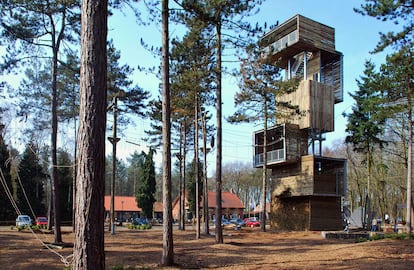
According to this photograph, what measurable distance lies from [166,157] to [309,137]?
22176 millimetres

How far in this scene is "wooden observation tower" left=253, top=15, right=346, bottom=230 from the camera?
101 ft

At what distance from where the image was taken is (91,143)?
5508mm

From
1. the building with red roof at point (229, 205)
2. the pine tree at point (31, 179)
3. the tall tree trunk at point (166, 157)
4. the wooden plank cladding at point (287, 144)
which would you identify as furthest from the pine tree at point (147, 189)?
the tall tree trunk at point (166, 157)

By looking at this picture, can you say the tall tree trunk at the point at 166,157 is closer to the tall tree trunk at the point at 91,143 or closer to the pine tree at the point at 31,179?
the tall tree trunk at the point at 91,143

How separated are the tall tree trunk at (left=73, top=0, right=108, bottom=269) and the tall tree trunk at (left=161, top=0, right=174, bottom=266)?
20.2 feet

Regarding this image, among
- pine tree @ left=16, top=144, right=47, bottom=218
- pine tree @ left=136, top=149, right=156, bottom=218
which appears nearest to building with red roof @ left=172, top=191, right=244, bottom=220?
pine tree @ left=136, top=149, right=156, bottom=218

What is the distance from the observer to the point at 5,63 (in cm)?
1795

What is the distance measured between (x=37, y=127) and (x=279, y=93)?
17.6 meters

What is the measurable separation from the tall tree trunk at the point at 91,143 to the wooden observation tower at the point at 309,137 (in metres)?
25.4

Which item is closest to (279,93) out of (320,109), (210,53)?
(210,53)

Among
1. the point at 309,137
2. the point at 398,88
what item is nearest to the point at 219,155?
the point at 398,88

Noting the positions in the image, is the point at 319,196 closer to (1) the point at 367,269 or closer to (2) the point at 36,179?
(1) the point at 367,269

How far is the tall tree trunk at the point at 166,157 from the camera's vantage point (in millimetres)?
11506

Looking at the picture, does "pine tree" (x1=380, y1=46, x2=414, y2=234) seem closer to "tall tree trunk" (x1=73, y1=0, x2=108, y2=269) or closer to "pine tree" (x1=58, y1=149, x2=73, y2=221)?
"tall tree trunk" (x1=73, y1=0, x2=108, y2=269)
